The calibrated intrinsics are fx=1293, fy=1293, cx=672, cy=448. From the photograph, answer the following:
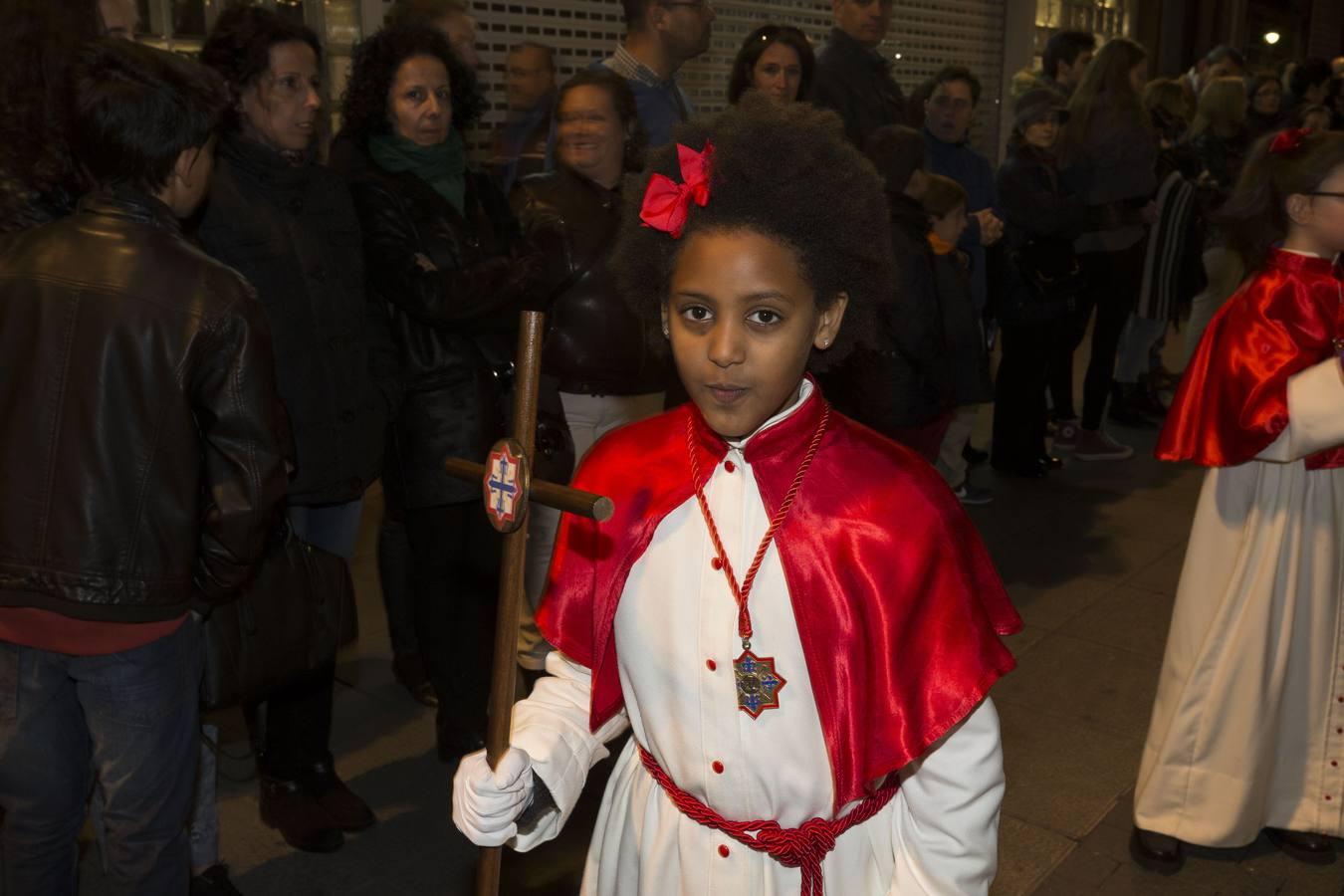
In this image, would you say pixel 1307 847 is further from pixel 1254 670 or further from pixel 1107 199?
pixel 1107 199

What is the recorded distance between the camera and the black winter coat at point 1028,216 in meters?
6.90

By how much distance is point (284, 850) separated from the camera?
12.2 feet

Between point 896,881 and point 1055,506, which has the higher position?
point 896,881

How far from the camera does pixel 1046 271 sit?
6969mm

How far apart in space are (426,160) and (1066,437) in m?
5.14

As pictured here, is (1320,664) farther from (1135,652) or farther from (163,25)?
(163,25)

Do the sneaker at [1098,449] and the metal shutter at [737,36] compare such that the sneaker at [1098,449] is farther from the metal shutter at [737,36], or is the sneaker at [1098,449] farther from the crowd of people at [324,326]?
the metal shutter at [737,36]

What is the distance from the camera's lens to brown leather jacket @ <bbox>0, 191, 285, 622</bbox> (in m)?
2.44

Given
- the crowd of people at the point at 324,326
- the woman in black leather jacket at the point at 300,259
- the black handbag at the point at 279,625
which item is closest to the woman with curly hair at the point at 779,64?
the crowd of people at the point at 324,326

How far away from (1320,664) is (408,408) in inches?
105

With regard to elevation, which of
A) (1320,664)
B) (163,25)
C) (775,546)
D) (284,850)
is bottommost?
(284,850)

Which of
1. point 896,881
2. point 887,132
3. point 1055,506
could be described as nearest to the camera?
point 896,881

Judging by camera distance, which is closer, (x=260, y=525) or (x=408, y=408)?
(x=260, y=525)

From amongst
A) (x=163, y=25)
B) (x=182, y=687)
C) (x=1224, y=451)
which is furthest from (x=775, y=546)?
(x=163, y=25)
